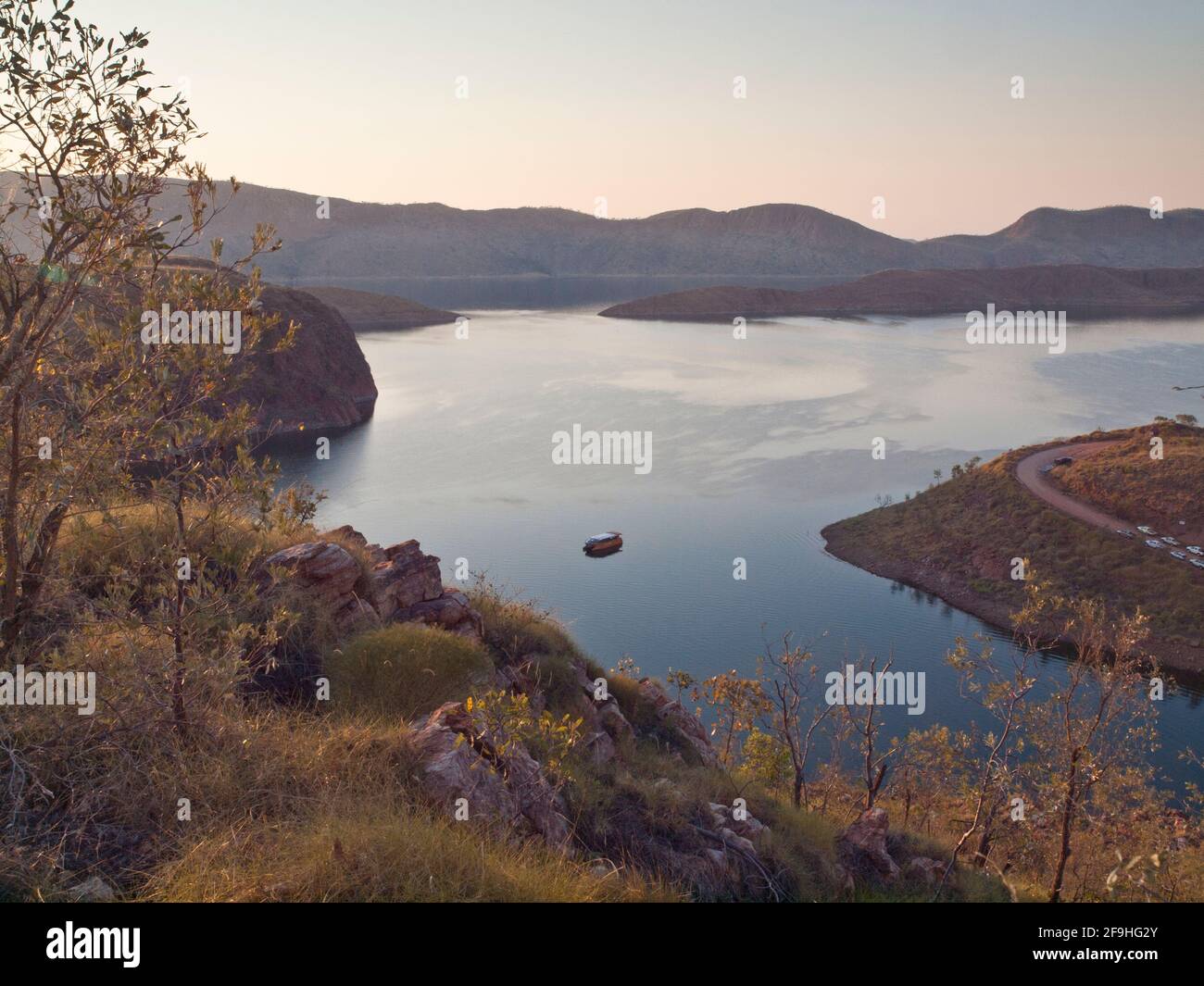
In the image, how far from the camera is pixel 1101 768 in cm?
1134

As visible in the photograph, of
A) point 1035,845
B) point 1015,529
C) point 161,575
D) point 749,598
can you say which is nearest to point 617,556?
point 749,598

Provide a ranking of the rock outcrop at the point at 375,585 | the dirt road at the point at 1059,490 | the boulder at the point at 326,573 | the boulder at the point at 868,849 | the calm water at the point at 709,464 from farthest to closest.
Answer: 1. the dirt road at the point at 1059,490
2. the calm water at the point at 709,464
3. the rock outcrop at the point at 375,585
4. the boulder at the point at 326,573
5. the boulder at the point at 868,849

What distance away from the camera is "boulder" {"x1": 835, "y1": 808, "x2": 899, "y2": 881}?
30.0 feet

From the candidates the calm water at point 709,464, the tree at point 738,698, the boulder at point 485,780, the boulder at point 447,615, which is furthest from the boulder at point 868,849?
the tree at point 738,698

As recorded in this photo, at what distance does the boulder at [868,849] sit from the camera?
9156mm

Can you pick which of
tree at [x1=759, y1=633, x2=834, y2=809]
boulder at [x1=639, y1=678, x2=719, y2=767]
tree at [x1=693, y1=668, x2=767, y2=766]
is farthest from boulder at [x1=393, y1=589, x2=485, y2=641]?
tree at [x1=693, y1=668, x2=767, y2=766]

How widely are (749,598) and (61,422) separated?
26220mm

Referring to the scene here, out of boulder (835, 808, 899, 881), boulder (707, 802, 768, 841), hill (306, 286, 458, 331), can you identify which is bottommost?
boulder (835, 808, 899, 881)

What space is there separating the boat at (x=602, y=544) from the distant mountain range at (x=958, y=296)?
98.7 m

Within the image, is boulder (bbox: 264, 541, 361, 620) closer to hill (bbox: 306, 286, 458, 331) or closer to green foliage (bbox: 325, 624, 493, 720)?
green foliage (bbox: 325, 624, 493, 720)

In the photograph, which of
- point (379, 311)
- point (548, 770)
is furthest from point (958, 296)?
point (548, 770)

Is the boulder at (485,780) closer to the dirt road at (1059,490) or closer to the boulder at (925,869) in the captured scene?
the boulder at (925,869)

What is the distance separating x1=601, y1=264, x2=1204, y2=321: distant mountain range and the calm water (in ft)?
118
